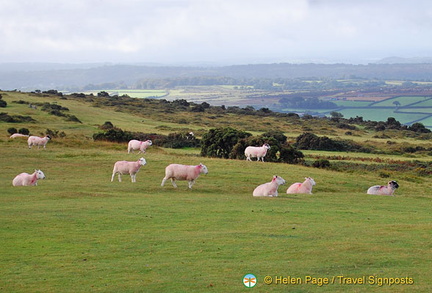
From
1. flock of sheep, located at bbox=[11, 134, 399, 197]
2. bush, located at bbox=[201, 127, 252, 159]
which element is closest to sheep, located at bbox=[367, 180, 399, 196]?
flock of sheep, located at bbox=[11, 134, 399, 197]

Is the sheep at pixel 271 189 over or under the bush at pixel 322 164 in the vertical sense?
over

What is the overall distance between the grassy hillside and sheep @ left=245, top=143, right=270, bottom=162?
25.9ft

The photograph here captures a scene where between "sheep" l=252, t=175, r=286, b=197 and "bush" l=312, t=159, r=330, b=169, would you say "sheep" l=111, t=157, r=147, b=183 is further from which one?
"bush" l=312, t=159, r=330, b=169

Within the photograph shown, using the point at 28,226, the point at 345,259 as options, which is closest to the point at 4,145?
the point at 28,226

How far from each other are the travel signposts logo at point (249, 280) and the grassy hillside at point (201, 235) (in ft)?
0.44

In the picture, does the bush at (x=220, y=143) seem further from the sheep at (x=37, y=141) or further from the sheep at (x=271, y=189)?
the sheep at (x=271, y=189)

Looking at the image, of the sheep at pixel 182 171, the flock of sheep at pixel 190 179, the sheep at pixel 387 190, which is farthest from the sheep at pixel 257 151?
the sheep at pixel 182 171

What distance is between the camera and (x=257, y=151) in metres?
38.6

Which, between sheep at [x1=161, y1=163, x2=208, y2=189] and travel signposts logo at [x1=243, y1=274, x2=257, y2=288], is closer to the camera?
travel signposts logo at [x1=243, y1=274, x2=257, y2=288]

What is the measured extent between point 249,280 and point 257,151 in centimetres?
2740

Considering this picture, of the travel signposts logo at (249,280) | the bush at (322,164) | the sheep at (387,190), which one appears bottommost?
the bush at (322,164)

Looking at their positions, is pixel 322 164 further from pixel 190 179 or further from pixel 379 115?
pixel 379 115

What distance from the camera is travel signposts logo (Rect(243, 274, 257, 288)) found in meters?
11.2

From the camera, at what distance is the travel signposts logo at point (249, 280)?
36.7ft
